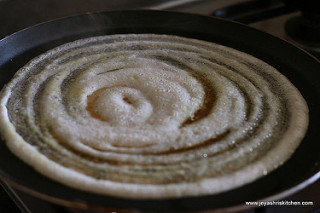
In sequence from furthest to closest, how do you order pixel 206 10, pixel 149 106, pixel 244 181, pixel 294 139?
pixel 206 10 < pixel 149 106 < pixel 294 139 < pixel 244 181

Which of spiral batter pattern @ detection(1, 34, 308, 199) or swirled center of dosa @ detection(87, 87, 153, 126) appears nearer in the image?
spiral batter pattern @ detection(1, 34, 308, 199)

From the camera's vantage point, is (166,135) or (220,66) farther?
(220,66)

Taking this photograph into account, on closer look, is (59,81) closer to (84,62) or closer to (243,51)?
(84,62)

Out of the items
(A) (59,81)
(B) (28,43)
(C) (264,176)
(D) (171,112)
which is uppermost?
(B) (28,43)

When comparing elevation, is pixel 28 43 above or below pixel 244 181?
above

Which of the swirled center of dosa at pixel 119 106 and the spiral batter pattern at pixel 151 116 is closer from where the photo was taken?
the spiral batter pattern at pixel 151 116

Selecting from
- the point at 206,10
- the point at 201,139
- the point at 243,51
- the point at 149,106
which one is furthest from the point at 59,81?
the point at 206,10

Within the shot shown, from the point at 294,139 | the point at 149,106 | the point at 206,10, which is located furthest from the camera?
the point at 206,10
